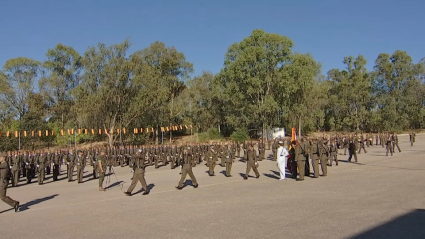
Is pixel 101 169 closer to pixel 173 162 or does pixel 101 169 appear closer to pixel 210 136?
pixel 173 162

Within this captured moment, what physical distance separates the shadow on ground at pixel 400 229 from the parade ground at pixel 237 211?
2 cm

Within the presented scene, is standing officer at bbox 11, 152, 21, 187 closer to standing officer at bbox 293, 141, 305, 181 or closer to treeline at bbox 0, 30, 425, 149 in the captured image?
standing officer at bbox 293, 141, 305, 181

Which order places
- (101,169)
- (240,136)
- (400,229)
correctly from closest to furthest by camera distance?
(400,229) → (101,169) → (240,136)

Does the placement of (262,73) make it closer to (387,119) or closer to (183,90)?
(183,90)

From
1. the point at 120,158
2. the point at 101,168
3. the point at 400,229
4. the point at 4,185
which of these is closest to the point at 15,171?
the point at 101,168

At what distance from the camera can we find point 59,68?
5509 centimetres

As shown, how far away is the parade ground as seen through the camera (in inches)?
280

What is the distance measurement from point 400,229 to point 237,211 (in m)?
3.83

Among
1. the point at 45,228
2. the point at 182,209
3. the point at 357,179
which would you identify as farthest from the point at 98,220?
the point at 357,179

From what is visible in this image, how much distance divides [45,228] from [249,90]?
138 feet

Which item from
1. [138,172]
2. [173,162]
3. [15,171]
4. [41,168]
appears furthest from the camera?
[173,162]

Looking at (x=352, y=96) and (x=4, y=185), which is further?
(x=352, y=96)

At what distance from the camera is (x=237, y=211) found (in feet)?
29.5

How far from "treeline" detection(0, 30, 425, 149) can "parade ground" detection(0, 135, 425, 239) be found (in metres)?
31.1
